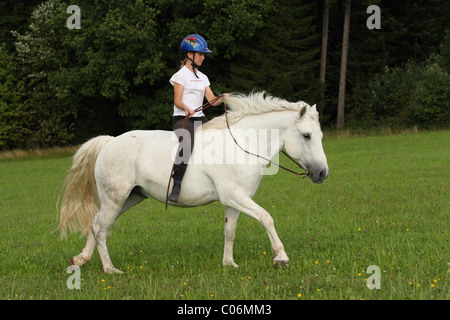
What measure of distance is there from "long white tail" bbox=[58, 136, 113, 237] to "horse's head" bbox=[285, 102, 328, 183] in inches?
127

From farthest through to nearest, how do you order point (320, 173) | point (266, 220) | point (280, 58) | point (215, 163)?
point (280, 58) < point (215, 163) < point (266, 220) < point (320, 173)

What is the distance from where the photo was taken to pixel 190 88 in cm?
766

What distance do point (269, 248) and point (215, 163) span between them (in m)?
2.17

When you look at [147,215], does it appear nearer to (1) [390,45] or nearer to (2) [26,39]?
(2) [26,39]

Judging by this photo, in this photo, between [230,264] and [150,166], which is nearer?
[230,264]

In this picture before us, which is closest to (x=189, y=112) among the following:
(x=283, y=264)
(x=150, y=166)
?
(x=150, y=166)

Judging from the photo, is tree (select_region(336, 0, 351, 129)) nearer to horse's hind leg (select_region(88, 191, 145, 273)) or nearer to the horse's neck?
the horse's neck

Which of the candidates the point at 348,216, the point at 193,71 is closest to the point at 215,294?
the point at 193,71

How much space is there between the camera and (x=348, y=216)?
36.7ft

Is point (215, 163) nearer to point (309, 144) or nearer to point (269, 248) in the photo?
point (309, 144)

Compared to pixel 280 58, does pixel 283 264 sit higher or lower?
→ lower

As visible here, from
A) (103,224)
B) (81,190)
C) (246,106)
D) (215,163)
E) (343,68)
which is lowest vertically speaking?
(103,224)

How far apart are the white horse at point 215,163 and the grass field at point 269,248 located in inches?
25.4
